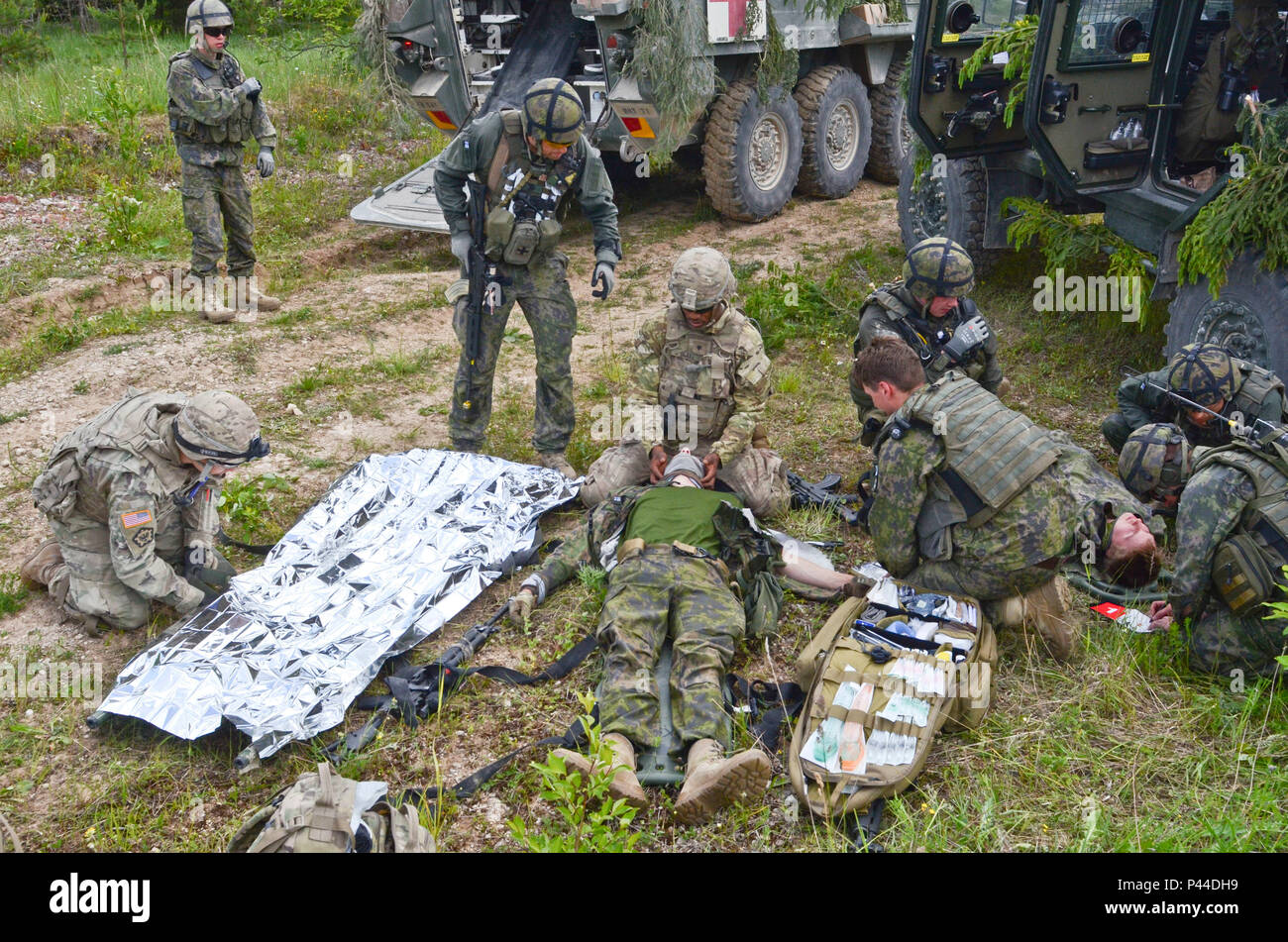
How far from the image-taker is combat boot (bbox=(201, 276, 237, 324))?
7.39 meters

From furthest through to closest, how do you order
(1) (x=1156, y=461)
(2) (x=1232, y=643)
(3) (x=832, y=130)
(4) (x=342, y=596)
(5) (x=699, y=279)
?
(3) (x=832, y=130) → (5) (x=699, y=279) → (1) (x=1156, y=461) → (4) (x=342, y=596) → (2) (x=1232, y=643)

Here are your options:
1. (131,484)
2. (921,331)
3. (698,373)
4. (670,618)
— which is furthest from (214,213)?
(670,618)

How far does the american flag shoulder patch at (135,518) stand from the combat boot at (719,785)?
227cm

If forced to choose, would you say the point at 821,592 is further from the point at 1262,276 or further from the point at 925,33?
the point at 925,33

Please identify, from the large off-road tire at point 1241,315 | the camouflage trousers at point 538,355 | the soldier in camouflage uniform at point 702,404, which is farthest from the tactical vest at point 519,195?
the large off-road tire at point 1241,315

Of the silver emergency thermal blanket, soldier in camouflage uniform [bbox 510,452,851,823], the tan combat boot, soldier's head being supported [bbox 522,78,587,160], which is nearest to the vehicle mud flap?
soldier's head being supported [bbox 522,78,587,160]

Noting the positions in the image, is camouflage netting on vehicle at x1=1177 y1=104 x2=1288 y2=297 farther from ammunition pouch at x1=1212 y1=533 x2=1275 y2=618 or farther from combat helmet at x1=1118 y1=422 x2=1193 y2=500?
ammunition pouch at x1=1212 y1=533 x2=1275 y2=618

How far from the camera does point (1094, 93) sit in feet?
19.0

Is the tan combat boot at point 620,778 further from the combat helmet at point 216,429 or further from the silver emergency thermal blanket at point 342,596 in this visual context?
the combat helmet at point 216,429

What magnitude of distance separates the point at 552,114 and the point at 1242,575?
11.4 ft

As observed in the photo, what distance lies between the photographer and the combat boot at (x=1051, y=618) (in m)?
3.85

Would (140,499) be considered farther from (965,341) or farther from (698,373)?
(965,341)

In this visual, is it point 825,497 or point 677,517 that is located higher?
point 677,517

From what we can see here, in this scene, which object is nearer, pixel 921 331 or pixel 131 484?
pixel 131 484
